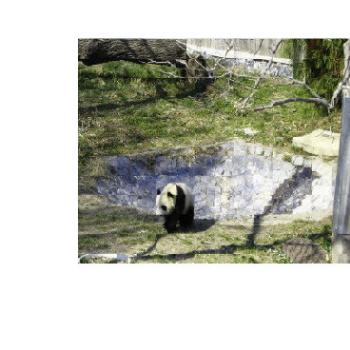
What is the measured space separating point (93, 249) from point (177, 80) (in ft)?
5.53

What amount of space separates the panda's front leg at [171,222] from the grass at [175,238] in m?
0.05

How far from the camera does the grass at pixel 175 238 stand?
6.66 meters

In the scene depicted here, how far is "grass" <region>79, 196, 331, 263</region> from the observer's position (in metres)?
6.66

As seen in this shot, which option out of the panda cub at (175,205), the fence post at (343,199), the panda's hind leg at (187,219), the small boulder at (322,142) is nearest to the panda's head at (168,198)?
the panda cub at (175,205)

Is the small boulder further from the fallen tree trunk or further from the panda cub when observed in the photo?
the fallen tree trunk

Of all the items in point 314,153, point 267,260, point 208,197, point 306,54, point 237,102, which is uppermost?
point 306,54

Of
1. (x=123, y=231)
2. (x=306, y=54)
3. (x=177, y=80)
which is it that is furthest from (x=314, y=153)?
(x=123, y=231)

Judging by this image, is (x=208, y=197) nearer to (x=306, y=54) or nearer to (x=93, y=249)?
(x=93, y=249)

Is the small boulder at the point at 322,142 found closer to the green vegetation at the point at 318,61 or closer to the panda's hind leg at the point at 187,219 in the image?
the green vegetation at the point at 318,61

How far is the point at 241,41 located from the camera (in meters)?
6.51

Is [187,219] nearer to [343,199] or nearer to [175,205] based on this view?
[175,205]

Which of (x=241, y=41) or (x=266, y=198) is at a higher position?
(x=241, y=41)

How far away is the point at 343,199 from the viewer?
6707 millimetres

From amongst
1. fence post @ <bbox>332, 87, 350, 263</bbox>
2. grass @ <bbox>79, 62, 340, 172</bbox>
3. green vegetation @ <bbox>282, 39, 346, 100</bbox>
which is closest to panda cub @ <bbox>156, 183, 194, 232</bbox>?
grass @ <bbox>79, 62, 340, 172</bbox>
